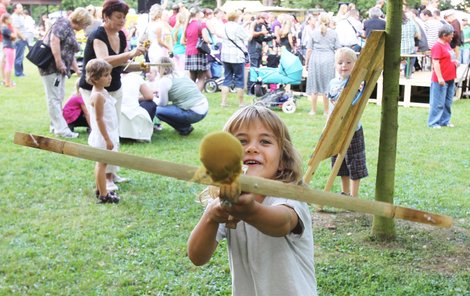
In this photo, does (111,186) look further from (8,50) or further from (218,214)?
(8,50)

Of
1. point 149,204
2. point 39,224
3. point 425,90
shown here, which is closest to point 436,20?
point 425,90

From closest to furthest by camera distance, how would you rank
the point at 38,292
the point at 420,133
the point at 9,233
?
1. the point at 38,292
2. the point at 9,233
3. the point at 420,133

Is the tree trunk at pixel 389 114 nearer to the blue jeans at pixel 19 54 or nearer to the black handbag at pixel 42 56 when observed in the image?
the black handbag at pixel 42 56

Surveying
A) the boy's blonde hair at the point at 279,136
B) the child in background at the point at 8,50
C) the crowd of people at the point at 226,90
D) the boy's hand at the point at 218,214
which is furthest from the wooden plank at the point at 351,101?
the child in background at the point at 8,50

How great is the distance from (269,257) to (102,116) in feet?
14.1

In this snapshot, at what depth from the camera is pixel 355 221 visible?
554 cm

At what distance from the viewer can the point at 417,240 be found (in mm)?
5023

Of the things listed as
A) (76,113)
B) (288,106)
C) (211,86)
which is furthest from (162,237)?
(211,86)

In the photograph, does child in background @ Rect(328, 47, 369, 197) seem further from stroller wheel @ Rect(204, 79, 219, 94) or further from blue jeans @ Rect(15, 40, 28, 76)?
blue jeans @ Rect(15, 40, 28, 76)

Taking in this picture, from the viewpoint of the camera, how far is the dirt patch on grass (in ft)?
15.1

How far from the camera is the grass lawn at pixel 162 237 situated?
169 inches

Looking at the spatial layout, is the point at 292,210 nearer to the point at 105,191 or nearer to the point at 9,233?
the point at 9,233

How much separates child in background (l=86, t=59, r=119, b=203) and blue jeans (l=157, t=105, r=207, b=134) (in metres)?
3.25

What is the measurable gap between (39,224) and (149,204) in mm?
1107
